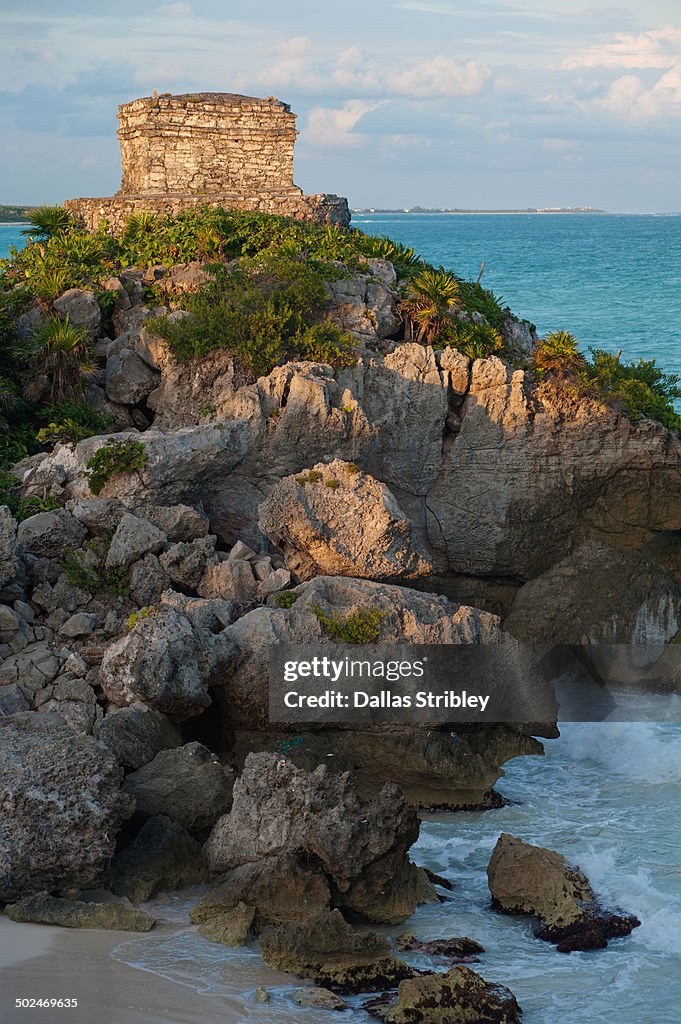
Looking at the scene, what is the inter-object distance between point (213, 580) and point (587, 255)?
84711 mm

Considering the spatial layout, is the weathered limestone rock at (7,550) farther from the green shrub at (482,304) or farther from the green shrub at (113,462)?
the green shrub at (482,304)

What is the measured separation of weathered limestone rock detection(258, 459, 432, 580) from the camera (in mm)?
16828

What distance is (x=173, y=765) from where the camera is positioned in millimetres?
13703

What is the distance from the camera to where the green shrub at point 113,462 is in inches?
687

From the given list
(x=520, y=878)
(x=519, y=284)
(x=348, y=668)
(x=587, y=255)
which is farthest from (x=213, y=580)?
(x=587, y=255)

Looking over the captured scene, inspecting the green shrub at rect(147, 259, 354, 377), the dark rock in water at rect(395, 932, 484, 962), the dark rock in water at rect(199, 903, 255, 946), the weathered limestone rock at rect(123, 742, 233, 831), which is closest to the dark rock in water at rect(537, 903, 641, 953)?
the dark rock in water at rect(395, 932, 484, 962)

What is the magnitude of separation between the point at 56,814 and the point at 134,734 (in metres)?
2.12

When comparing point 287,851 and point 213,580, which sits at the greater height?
point 213,580

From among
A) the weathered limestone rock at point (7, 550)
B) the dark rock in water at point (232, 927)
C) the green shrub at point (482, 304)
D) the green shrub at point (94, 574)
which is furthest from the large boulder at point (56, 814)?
the green shrub at point (482, 304)

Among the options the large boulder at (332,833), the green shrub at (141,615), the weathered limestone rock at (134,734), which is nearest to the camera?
the large boulder at (332,833)

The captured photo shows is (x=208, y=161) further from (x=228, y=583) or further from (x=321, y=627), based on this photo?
(x=321, y=627)

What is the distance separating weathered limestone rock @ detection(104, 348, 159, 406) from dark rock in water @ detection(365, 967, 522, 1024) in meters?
12.3

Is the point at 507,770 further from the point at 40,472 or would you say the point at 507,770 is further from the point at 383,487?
the point at 40,472

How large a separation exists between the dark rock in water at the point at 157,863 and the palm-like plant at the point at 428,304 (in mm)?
11175
